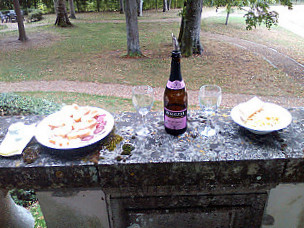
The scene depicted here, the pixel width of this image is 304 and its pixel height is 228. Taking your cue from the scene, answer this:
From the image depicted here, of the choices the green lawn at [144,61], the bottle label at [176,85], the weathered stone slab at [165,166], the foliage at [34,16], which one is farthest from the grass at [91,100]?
the foliage at [34,16]

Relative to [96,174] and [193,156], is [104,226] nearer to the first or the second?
[96,174]

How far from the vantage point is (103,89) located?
7758mm

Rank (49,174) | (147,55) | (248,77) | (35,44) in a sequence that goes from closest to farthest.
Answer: (49,174)
(248,77)
(147,55)
(35,44)

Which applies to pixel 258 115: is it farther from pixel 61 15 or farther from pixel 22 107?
pixel 61 15

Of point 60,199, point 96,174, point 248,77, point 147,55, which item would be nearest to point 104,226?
point 60,199

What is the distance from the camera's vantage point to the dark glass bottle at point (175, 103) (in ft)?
5.08

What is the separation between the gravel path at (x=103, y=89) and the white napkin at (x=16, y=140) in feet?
17.9

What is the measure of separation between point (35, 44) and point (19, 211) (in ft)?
43.7

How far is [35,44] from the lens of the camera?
44.8 feet

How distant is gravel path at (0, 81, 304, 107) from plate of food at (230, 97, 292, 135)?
16.5ft

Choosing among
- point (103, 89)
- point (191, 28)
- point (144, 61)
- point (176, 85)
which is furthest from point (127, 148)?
point (191, 28)

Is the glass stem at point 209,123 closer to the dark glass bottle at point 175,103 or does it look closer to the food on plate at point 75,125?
the dark glass bottle at point 175,103

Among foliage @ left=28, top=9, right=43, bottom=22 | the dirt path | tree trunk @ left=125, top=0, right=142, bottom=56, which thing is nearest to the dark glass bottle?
the dirt path

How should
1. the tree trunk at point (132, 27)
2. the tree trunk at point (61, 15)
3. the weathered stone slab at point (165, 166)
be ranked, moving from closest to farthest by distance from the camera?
the weathered stone slab at point (165, 166), the tree trunk at point (132, 27), the tree trunk at point (61, 15)
